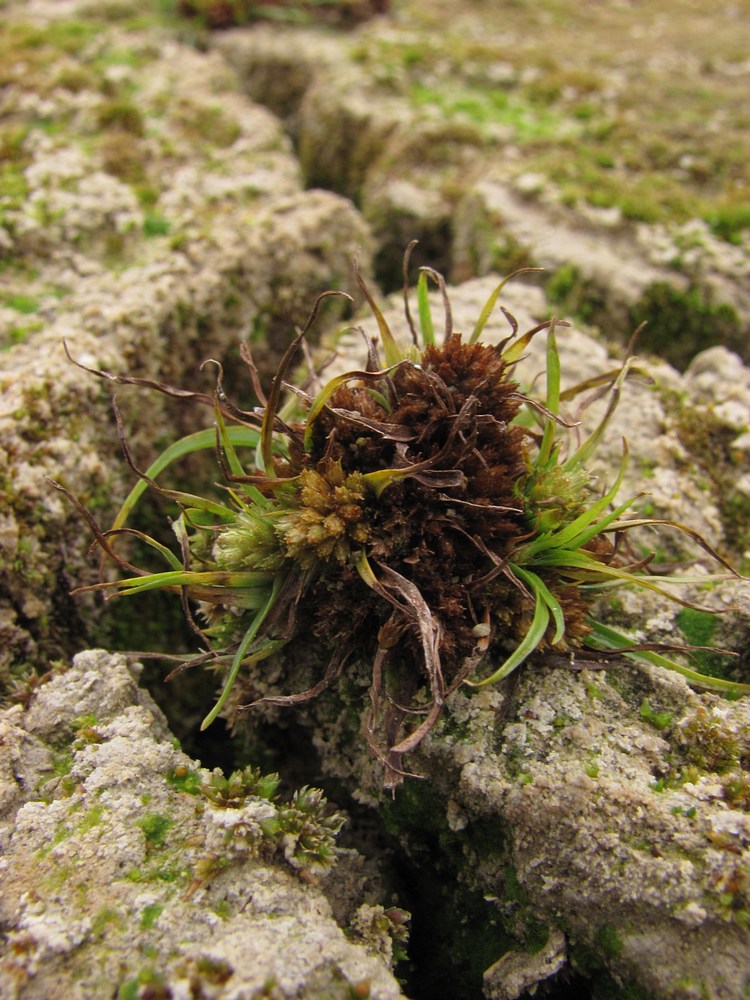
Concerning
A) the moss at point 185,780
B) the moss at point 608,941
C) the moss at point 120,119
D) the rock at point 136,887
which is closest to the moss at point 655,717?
the moss at point 608,941

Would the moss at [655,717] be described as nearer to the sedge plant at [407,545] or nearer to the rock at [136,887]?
the sedge plant at [407,545]

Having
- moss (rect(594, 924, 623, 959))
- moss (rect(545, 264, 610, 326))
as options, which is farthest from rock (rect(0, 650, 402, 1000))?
moss (rect(545, 264, 610, 326))

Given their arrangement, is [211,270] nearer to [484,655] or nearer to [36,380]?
[36,380]

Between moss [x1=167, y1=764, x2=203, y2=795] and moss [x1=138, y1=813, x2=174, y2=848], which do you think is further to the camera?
moss [x1=167, y1=764, x2=203, y2=795]

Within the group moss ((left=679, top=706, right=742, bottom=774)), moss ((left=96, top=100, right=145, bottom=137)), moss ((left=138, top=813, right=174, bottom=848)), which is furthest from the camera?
moss ((left=96, top=100, right=145, bottom=137))

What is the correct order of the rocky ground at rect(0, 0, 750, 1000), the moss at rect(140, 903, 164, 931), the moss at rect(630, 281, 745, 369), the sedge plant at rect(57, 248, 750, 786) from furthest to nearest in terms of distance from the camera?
the moss at rect(630, 281, 745, 369) < the sedge plant at rect(57, 248, 750, 786) < the rocky ground at rect(0, 0, 750, 1000) < the moss at rect(140, 903, 164, 931)

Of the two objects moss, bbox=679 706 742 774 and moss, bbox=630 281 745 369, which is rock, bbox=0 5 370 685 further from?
moss, bbox=679 706 742 774

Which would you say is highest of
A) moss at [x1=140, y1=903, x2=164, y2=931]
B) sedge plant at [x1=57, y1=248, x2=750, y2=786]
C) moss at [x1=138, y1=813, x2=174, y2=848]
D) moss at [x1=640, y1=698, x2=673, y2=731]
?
sedge plant at [x1=57, y1=248, x2=750, y2=786]
